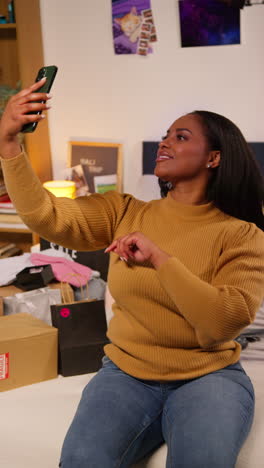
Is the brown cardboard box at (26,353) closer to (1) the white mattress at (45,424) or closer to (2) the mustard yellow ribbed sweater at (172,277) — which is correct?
(1) the white mattress at (45,424)

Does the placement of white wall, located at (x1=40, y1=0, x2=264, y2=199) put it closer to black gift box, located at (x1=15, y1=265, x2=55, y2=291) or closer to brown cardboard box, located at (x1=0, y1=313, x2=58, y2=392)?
black gift box, located at (x1=15, y1=265, x2=55, y2=291)

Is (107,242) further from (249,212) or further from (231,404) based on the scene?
(231,404)

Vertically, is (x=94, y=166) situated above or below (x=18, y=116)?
below

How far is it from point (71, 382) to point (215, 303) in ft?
2.31

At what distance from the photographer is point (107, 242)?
1.44 meters

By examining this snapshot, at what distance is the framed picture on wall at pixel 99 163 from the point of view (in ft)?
9.80

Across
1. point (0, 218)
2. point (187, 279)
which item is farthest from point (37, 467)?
point (0, 218)

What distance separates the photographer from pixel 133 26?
2.77m

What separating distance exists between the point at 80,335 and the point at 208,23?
1.73 metres

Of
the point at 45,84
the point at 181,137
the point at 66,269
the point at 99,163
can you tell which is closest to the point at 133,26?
the point at 99,163

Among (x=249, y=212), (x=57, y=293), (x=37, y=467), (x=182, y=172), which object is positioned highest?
(x=182, y=172)

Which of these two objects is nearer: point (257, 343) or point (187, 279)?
point (187, 279)

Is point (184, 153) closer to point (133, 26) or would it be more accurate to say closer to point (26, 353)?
point (26, 353)

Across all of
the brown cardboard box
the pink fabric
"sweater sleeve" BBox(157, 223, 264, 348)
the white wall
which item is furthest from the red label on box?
the white wall
